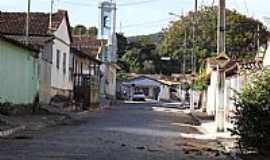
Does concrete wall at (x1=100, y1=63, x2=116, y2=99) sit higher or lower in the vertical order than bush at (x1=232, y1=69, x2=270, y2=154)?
higher

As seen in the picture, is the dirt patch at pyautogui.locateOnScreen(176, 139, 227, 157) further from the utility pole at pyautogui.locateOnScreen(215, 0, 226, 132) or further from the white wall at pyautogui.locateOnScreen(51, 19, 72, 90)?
the white wall at pyautogui.locateOnScreen(51, 19, 72, 90)

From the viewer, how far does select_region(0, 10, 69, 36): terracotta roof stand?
50.2 metres

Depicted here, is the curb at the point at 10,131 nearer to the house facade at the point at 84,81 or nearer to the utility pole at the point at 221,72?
the utility pole at the point at 221,72

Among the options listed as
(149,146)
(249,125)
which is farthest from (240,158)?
(149,146)

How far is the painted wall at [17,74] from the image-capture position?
32.4 m

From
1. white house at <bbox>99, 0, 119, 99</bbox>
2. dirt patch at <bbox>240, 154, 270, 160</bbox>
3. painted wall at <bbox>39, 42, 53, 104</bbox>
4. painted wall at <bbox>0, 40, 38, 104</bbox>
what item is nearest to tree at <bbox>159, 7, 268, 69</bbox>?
white house at <bbox>99, 0, 119, 99</bbox>

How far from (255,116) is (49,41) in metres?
30.8

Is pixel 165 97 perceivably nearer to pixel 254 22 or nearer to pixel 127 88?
pixel 127 88

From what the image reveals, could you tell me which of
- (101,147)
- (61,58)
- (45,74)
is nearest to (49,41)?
(45,74)

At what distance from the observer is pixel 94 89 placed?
194 feet

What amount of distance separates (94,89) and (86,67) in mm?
10360

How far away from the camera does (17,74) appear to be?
3562 centimetres

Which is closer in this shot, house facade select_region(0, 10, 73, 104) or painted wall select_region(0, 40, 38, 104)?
painted wall select_region(0, 40, 38, 104)

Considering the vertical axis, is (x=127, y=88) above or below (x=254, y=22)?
below
